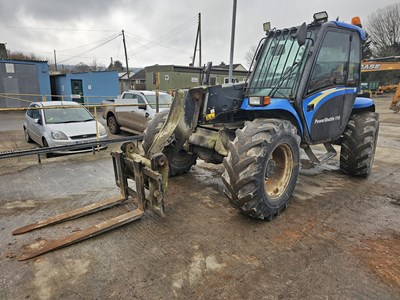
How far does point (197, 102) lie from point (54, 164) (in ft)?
13.7

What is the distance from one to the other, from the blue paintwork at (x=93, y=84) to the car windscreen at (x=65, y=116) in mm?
15657

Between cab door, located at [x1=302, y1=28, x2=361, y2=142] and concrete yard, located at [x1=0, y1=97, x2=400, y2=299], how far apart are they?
1113 millimetres

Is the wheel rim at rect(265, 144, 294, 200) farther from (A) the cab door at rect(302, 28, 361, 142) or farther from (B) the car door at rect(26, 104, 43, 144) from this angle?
(B) the car door at rect(26, 104, 43, 144)

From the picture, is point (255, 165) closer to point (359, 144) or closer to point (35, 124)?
point (359, 144)

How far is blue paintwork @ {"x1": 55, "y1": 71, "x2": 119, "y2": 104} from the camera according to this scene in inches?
911

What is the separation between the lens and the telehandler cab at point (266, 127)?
132 inches

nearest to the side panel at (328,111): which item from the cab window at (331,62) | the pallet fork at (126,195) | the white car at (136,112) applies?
the cab window at (331,62)

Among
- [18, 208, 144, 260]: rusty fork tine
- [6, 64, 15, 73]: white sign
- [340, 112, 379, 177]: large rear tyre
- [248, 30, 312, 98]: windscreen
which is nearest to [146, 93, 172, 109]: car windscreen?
[248, 30, 312, 98]: windscreen

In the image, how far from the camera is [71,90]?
23.1 meters

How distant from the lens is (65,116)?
792cm

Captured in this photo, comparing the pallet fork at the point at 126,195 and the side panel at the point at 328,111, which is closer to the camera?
the pallet fork at the point at 126,195

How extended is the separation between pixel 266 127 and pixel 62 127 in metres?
5.93

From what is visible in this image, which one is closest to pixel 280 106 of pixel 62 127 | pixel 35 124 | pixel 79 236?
pixel 79 236

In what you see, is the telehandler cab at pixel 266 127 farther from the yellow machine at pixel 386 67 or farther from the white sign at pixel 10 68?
the white sign at pixel 10 68
